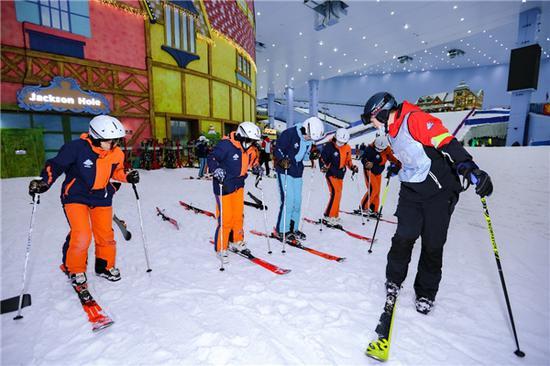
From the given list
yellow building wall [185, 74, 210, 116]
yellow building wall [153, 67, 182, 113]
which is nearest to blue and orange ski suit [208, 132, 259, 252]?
yellow building wall [153, 67, 182, 113]

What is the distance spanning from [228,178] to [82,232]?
5.33 feet

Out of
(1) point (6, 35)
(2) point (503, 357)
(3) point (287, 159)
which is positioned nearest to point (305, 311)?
(2) point (503, 357)

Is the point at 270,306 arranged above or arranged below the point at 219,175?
below

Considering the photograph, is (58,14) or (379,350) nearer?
(379,350)

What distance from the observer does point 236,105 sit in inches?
742

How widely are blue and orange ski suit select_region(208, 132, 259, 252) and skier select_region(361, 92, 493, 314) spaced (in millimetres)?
1644

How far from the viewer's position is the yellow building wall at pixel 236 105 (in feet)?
60.4

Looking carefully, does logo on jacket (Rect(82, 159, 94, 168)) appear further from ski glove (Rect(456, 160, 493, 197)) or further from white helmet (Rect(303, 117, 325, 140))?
ski glove (Rect(456, 160, 493, 197))

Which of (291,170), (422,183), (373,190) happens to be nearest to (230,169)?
(291,170)

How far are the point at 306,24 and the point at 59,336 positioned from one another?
20160 mm

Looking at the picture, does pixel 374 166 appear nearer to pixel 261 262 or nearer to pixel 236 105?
pixel 261 262

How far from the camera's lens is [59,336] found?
2084 millimetres

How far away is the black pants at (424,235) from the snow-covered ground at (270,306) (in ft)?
1.12

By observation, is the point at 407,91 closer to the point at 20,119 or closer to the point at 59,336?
the point at 20,119
